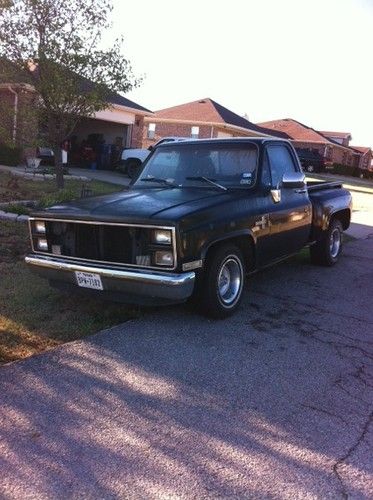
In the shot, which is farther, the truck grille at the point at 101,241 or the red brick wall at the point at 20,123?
the red brick wall at the point at 20,123

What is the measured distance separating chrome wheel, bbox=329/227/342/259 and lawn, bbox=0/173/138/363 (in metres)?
4.07

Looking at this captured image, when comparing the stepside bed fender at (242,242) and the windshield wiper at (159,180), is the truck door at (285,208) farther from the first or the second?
the windshield wiper at (159,180)

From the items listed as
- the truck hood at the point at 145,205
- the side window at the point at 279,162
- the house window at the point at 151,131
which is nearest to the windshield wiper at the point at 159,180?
the truck hood at the point at 145,205

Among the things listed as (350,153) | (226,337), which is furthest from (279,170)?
(350,153)

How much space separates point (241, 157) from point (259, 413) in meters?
3.24

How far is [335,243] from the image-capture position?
8.57m

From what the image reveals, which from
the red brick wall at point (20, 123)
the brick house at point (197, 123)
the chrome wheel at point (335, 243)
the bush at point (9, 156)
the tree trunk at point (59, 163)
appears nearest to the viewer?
the chrome wheel at point (335, 243)

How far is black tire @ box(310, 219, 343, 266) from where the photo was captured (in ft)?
26.3

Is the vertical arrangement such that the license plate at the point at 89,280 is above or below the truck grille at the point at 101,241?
below

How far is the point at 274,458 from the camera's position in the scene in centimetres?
305

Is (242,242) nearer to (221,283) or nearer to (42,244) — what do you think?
(221,283)

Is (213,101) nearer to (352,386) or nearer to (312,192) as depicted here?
(312,192)

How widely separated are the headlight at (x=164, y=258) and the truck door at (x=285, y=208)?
5.76 feet

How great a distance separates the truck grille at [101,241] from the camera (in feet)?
15.4
